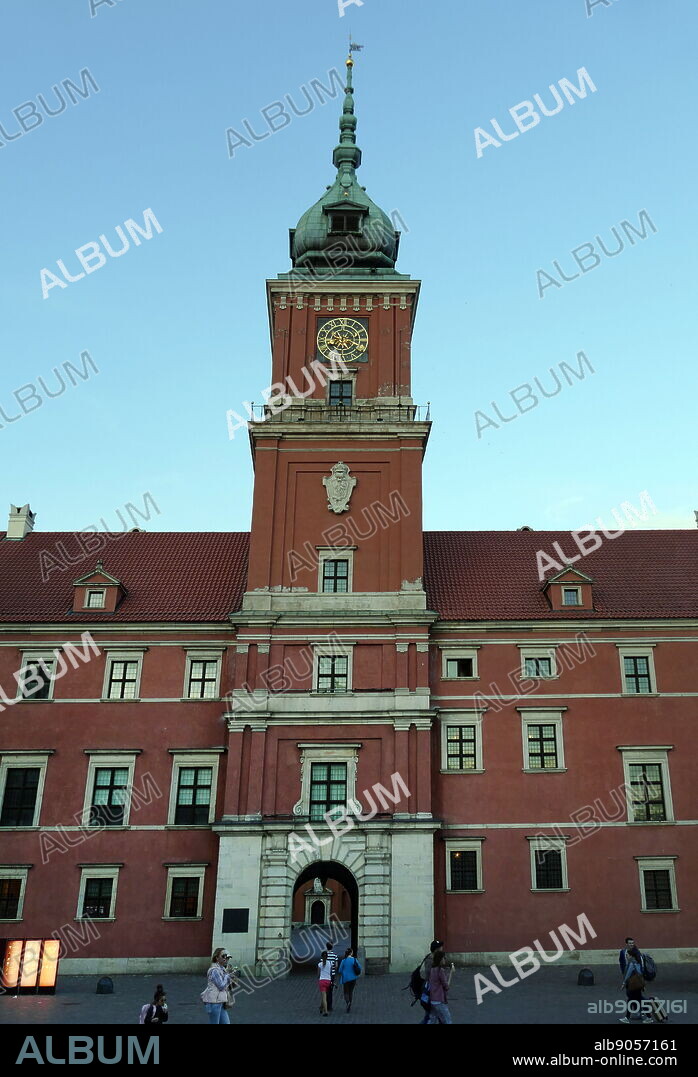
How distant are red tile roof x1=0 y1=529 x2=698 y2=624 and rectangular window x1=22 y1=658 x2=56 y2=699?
1.57 meters

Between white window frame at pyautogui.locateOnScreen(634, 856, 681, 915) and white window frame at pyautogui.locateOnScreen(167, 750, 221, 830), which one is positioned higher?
white window frame at pyautogui.locateOnScreen(167, 750, 221, 830)

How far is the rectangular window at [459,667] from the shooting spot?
112ft

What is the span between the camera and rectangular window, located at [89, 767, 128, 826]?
32.2 meters

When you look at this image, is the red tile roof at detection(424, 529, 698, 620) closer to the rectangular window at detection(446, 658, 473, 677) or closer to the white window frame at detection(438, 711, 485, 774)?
the rectangular window at detection(446, 658, 473, 677)

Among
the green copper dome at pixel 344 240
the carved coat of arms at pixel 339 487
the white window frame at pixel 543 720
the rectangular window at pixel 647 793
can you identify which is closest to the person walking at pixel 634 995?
the rectangular window at pixel 647 793

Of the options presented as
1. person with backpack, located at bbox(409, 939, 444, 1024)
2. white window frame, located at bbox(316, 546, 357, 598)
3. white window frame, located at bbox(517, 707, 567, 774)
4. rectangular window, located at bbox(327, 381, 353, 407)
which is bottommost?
person with backpack, located at bbox(409, 939, 444, 1024)

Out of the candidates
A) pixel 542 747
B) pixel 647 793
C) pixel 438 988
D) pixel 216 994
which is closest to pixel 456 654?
pixel 542 747

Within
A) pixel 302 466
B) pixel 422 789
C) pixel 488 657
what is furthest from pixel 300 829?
pixel 302 466

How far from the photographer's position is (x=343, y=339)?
38.4 m

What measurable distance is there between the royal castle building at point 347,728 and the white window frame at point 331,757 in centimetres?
7

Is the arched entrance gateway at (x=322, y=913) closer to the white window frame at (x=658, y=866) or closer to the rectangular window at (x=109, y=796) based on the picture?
the rectangular window at (x=109, y=796)

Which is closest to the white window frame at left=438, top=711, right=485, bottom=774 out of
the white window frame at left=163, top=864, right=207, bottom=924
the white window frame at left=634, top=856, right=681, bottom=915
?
the white window frame at left=634, top=856, right=681, bottom=915

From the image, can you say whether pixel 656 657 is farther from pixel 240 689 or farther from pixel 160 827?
pixel 160 827

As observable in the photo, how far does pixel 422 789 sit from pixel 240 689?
282 inches
